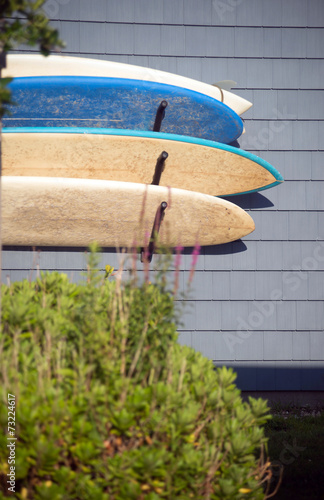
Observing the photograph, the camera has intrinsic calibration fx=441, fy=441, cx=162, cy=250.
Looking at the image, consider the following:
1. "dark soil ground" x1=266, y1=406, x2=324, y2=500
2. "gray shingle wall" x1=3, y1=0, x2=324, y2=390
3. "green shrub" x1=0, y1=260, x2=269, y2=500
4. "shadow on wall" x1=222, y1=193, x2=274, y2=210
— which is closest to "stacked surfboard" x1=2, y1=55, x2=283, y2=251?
"shadow on wall" x1=222, y1=193, x2=274, y2=210

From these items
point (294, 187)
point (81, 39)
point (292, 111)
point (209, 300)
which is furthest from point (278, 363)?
point (81, 39)

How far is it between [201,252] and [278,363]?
1.22 meters

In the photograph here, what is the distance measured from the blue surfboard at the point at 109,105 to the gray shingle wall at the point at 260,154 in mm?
783

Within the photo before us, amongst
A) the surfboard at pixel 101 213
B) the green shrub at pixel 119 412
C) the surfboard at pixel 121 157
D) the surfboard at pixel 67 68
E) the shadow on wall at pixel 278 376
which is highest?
the surfboard at pixel 67 68

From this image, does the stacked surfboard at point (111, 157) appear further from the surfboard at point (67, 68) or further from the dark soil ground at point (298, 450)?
the dark soil ground at point (298, 450)

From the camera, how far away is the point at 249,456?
1.63 meters

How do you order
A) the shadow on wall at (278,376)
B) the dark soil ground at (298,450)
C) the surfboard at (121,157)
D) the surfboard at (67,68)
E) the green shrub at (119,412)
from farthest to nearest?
the shadow on wall at (278,376), the surfboard at (67,68), the surfboard at (121,157), the dark soil ground at (298,450), the green shrub at (119,412)

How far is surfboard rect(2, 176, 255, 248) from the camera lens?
2.97 meters

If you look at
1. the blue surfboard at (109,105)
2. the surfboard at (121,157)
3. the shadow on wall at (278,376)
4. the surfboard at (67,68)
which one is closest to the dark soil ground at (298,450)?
the shadow on wall at (278,376)

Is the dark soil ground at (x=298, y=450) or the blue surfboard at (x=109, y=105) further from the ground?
the blue surfboard at (x=109, y=105)

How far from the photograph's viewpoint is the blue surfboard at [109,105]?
3137 millimetres

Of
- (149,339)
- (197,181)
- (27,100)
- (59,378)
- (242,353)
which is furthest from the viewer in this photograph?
(242,353)

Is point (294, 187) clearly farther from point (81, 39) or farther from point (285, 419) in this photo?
point (81, 39)

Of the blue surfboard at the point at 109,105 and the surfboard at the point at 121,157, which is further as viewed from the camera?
the blue surfboard at the point at 109,105
